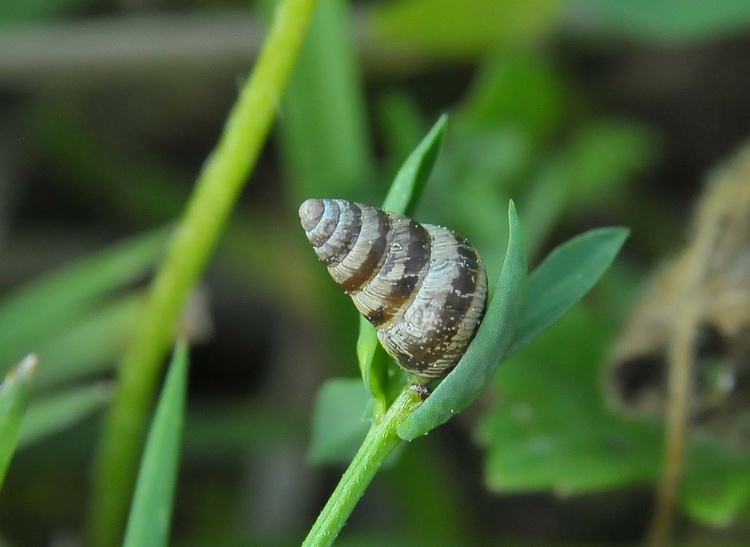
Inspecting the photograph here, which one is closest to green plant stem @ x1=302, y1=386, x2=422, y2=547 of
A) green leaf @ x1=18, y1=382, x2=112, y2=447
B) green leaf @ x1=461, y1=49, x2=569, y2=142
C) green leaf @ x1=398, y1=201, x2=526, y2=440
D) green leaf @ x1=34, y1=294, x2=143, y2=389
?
green leaf @ x1=398, y1=201, x2=526, y2=440

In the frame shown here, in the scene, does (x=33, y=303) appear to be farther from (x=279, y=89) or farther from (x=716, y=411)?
(x=716, y=411)

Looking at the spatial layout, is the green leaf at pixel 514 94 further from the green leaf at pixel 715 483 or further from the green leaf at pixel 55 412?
the green leaf at pixel 55 412

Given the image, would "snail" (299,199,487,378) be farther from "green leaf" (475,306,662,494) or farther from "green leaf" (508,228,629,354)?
"green leaf" (475,306,662,494)

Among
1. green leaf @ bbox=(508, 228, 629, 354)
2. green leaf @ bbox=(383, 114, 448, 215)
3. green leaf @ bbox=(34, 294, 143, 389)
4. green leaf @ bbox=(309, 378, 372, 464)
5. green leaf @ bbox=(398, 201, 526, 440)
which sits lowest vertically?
green leaf @ bbox=(309, 378, 372, 464)

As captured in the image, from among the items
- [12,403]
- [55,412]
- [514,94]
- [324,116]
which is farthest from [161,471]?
[514,94]

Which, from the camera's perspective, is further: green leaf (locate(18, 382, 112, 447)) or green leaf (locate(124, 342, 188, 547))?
green leaf (locate(18, 382, 112, 447))

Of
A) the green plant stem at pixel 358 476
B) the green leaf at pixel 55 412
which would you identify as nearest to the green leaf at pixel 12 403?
the green plant stem at pixel 358 476
